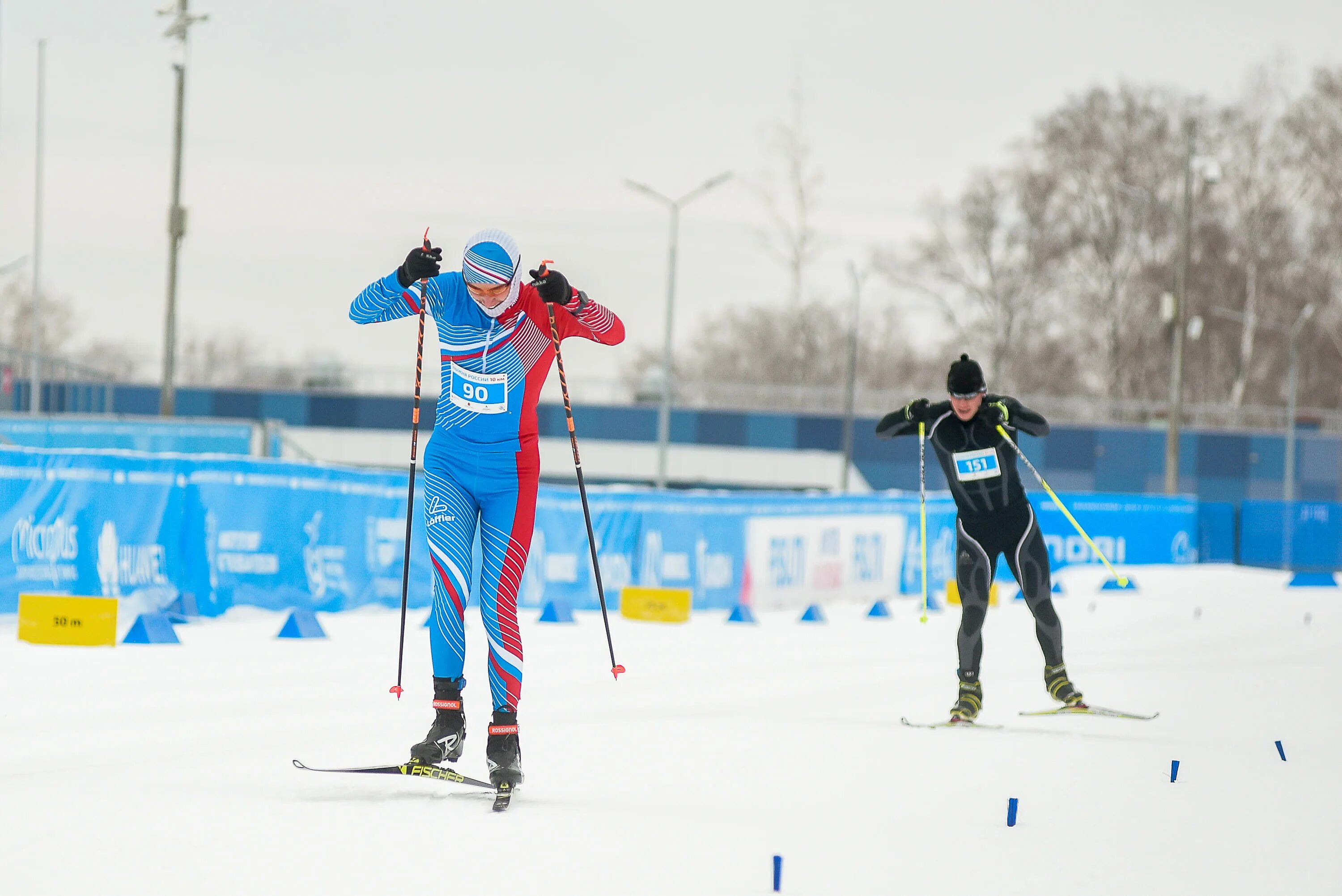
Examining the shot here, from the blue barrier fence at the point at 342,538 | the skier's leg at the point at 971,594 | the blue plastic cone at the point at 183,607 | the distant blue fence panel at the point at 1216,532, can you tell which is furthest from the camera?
the distant blue fence panel at the point at 1216,532

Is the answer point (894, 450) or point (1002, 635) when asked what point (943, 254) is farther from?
point (1002, 635)

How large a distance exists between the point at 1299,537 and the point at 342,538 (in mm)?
23220

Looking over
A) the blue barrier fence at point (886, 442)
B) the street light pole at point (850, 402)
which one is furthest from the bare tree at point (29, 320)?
the street light pole at point (850, 402)

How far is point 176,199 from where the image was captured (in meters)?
28.1

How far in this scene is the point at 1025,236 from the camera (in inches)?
1955

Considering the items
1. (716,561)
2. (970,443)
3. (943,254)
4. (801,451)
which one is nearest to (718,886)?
(970,443)

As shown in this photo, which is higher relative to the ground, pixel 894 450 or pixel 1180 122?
pixel 1180 122

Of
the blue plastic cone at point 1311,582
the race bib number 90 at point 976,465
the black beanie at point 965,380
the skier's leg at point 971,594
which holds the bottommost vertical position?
the blue plastic cone at point 1311,582

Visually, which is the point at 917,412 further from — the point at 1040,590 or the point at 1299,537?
the point at 1299,537

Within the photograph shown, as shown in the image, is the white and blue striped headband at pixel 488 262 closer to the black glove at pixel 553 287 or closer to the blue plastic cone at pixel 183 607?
the black glove at pixel 553 287

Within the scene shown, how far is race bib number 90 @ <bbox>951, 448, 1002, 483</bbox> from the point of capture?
27.6ft

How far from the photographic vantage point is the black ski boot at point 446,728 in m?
5.55

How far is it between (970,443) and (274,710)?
155 inches

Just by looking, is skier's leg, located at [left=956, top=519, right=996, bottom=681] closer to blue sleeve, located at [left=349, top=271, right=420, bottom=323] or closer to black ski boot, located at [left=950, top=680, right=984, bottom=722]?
black ski boot, located at [left=950, top=680, right=984, bottom=722]
